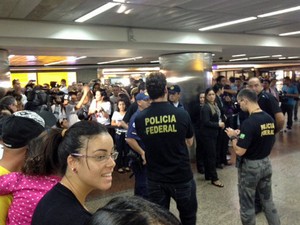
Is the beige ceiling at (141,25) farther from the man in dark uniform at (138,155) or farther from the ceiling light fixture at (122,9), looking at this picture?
the man in dark uniform at (138,155)

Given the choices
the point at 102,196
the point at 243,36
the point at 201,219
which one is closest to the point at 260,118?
the point at 201,219

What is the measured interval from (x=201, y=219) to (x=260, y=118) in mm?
1523

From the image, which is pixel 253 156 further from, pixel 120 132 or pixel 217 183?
pixel 120 132

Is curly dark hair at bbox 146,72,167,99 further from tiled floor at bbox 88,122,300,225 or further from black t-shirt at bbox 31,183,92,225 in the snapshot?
tiled floor at bbox 88,122,300,225

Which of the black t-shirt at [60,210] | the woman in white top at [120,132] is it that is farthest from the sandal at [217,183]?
the black t-shirt at [60,210]

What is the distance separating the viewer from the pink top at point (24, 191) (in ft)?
4.38

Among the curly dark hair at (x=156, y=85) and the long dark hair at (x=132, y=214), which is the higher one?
the curly dark hair at (x=156, y=85)

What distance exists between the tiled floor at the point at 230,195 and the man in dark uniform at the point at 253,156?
0.71m

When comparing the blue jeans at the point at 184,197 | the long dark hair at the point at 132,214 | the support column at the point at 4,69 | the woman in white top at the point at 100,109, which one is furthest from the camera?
the support column at the point at 4,69

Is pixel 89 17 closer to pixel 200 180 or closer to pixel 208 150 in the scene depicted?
pixel 208 150

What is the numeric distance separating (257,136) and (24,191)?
2.04 m

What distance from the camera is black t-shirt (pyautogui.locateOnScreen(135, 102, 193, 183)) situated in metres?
2.41

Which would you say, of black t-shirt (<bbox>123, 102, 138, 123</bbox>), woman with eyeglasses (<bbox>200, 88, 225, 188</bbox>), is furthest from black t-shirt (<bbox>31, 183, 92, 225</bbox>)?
woman with eyeglasses (<bbox>200, 88, 225, 188</bbox>)

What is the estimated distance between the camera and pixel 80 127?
1260 millimetres
